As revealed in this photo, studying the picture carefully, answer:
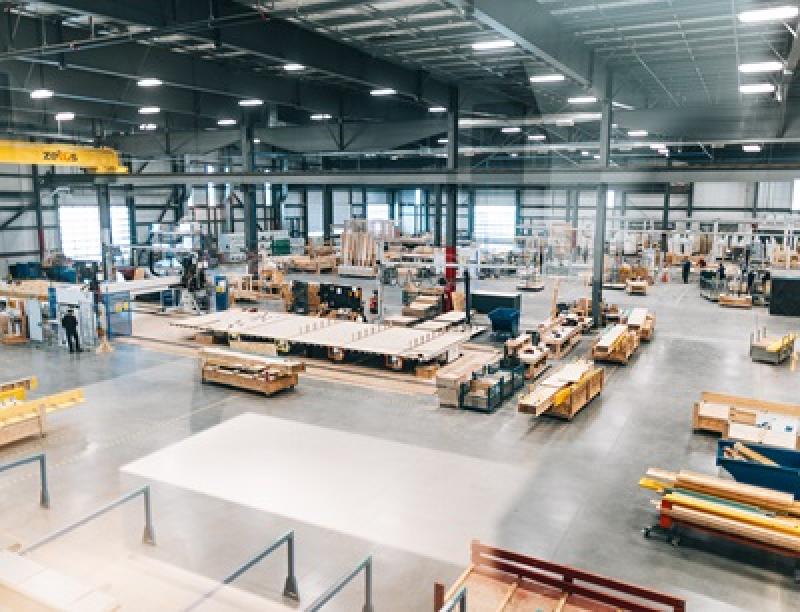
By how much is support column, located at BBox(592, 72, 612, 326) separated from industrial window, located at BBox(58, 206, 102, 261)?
27927mm

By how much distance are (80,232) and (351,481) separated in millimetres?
32818

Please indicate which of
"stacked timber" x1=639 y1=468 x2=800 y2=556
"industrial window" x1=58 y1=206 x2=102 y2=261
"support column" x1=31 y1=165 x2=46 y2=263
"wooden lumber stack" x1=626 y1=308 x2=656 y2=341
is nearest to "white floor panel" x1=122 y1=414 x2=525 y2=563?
"stacked timber" x1=639 y1=468 x2=800 y2=556

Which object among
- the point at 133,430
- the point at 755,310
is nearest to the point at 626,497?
the point at 133,430

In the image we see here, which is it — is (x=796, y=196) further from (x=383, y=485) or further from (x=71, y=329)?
(x=71, y=329)

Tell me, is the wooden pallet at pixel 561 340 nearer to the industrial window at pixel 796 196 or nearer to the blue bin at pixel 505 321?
the blue bin at pixel 505 321

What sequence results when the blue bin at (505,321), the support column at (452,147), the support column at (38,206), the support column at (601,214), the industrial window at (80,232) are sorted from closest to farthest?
1. the support column at (601,214)
2. the blue bin at (505,321)
3. the support column at (452,147)
4. the support column at (38,206)
5. the industrial window at (80,232)

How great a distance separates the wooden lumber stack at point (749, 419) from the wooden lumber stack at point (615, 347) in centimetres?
420

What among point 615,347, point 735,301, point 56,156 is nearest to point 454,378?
point 615,347

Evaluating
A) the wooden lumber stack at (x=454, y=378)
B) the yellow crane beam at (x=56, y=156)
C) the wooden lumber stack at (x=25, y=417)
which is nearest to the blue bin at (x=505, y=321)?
the wooden lumber stack at (x=454, y=378)

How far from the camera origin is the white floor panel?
8.35 m

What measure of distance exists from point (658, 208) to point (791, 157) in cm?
942

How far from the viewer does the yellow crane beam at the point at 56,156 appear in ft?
59.8

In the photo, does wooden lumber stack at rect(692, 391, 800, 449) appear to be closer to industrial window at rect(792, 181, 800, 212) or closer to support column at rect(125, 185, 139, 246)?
industrial window at rect(792, 181, 800, 212)

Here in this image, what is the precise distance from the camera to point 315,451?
35.8ft
